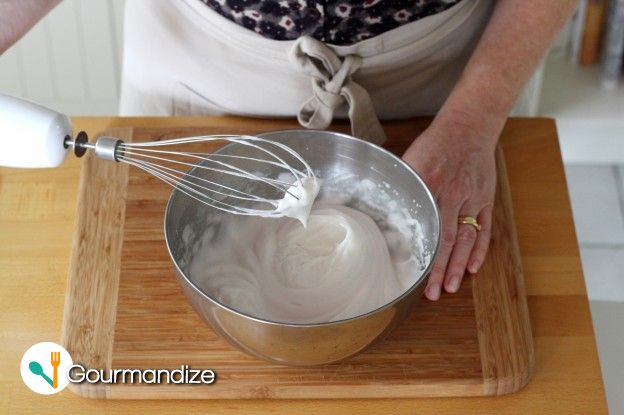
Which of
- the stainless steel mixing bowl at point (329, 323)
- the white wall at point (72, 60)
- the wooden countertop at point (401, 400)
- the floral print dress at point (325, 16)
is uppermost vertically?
the floral print dress at point (325, 16)

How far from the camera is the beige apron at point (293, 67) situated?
1118 mm

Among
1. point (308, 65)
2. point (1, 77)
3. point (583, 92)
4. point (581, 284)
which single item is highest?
point (308, 65)

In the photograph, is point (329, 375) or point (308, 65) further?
point (308, 65)

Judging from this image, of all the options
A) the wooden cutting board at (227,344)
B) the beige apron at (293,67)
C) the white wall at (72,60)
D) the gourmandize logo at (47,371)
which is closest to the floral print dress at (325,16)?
the beige apron at (293,67)

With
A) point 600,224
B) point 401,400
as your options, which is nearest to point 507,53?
point 401,400

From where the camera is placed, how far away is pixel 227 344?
942 mm

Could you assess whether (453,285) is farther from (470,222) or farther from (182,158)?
(182,158)

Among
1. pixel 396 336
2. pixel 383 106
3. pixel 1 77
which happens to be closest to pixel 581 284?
pixel 396 336

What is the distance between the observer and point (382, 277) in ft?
3.17

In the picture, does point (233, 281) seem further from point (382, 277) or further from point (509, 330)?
point (509, 330)

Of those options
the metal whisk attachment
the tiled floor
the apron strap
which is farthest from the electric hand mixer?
the tiled floor

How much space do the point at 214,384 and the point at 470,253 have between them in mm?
317

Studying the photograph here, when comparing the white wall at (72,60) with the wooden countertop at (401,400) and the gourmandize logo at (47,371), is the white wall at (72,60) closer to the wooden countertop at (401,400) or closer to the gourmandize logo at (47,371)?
the wooden countertop at (401,400)

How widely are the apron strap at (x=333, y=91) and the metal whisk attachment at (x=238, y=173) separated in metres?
0.10
